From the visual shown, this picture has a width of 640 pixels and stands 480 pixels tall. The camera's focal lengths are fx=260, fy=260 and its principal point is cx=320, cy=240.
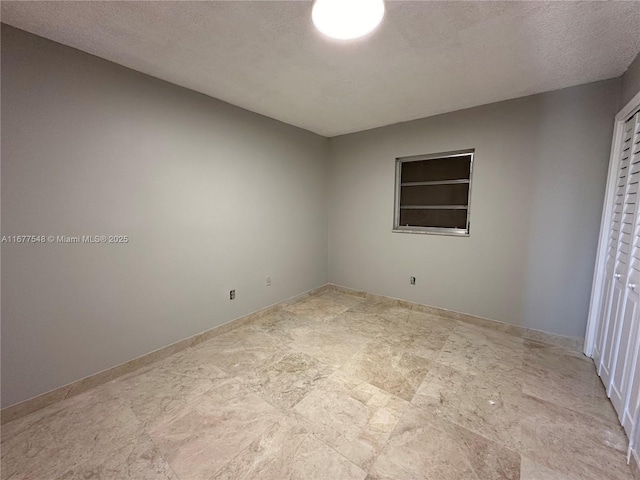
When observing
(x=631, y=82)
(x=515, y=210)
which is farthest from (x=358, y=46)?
(x=515, y=210)

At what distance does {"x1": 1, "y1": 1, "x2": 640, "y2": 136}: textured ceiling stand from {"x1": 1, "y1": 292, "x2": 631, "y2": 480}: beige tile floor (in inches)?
96.9

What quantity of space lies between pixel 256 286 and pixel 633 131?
366 cm

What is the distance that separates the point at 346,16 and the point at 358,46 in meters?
0.42

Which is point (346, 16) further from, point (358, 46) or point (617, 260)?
point (617, 260)

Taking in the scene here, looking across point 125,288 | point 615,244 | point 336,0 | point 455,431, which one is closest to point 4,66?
point 125,288

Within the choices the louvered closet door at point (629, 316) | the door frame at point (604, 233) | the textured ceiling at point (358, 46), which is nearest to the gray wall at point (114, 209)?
the textured ceiling at point (358, 46)

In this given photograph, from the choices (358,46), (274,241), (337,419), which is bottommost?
(337,419)

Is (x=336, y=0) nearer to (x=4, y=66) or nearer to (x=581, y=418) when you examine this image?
(x=4, y=66)

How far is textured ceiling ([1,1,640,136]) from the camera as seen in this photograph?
57.7 inches

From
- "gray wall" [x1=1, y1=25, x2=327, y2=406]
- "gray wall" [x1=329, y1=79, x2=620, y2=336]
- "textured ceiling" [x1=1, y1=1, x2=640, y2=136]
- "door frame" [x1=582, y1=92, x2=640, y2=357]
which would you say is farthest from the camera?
"gray wall" [x1=329, y1=79, x2=620, y2=336]

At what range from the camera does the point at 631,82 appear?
1.96 metres

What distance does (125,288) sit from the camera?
2158 millimetres

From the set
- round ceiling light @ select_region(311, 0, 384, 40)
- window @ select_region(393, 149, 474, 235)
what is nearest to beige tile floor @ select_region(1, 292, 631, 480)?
window @ select_region(393, 149, 474, 235)

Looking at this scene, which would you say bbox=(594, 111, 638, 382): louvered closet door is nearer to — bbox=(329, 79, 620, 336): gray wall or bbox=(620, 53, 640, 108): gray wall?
bbox=(620, 53, 640, 108): gray wall
